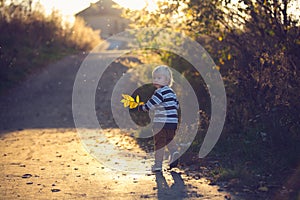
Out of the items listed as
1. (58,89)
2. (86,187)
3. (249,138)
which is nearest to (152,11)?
(249,138)

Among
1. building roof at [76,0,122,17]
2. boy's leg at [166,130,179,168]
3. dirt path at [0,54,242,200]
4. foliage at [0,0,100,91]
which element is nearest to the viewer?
dirt path at [0,54,242,200]

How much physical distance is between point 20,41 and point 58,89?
18.8ft

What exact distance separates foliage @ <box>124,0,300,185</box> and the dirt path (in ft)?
4.17

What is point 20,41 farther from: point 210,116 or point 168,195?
point 168,195

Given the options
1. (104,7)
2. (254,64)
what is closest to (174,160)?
(254,64)

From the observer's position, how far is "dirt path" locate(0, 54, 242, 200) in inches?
226

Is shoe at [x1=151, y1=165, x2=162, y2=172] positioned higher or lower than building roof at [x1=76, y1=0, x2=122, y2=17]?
lower

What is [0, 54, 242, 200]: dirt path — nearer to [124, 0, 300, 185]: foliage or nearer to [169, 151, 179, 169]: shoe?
[169, 151, 179, 169]: shoe

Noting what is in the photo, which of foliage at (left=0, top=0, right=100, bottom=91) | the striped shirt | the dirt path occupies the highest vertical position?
foliage at (left=0, top=0, right=100, bottom=91)

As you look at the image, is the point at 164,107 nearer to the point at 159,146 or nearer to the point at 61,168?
the point at 159,146

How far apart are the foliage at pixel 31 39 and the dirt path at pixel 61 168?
13.3ft

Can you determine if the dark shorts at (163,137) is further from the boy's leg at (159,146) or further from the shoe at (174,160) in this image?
the shoe at (174,160)

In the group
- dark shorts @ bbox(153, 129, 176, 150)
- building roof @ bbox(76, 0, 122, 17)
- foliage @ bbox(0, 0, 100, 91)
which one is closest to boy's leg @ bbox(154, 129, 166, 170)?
dark shorts @ bbox(153, 129, 176, 150)

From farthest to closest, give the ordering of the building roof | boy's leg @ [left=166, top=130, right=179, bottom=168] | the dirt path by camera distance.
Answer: the building roof < boy's leg @ [left=166, top=130, right=179, bottom=168] < the dirt path
